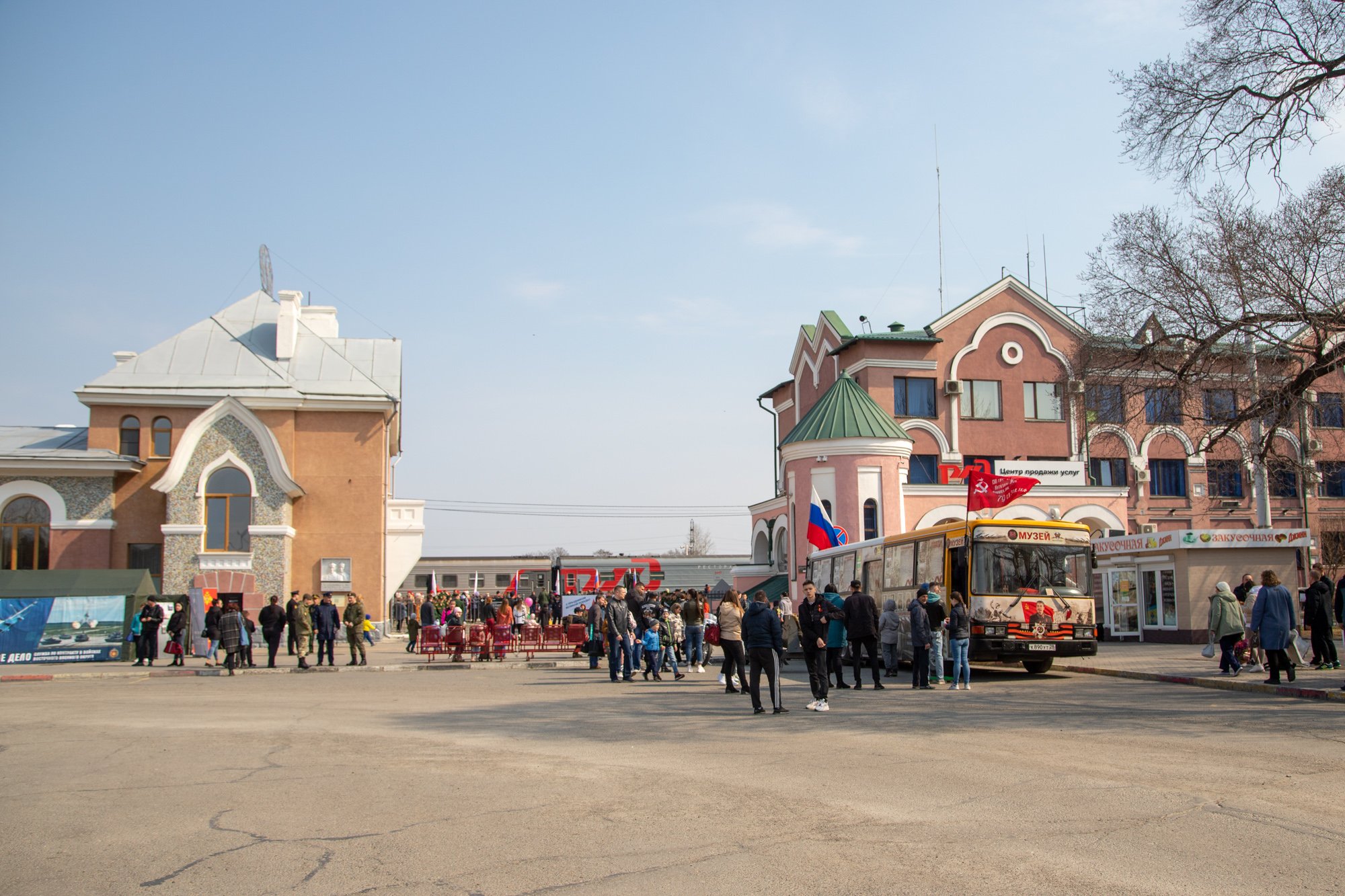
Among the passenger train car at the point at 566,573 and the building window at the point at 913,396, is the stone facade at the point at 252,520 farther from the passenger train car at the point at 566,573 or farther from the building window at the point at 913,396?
the building window at the point at 913,396

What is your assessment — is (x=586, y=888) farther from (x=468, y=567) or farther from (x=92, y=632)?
(x=468, y=567)

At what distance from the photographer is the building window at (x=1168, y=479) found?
46750 mm

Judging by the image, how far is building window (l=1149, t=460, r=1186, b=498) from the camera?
46750mm

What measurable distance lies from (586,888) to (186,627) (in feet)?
84.0

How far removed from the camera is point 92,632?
2814 centimetres

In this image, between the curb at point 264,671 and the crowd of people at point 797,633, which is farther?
the curb at point 264,671

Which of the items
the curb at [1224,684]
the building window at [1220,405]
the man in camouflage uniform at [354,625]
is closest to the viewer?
the curb at [1224,684]

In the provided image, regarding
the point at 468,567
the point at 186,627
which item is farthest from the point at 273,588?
the point at 468,567

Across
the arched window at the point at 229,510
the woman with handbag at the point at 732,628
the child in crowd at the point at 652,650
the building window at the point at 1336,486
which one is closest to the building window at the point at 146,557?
the arched window at the point at 229,510

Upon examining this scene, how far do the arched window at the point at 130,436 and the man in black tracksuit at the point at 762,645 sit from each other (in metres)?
29.3

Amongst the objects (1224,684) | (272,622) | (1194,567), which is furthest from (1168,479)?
(272,622)

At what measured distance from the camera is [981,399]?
45.2m

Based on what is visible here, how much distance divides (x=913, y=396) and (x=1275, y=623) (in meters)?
28.8

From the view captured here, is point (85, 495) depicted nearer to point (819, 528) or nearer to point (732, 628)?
point (819, 528)
